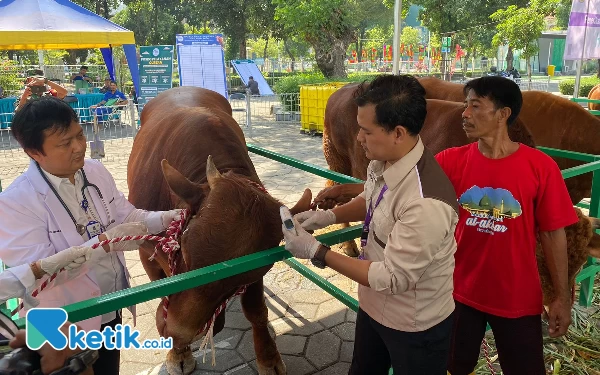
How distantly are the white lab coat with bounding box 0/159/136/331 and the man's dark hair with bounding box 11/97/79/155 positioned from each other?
4.9 inches

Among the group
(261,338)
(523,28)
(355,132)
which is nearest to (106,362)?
(261,338)

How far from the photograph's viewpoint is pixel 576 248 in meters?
2.33

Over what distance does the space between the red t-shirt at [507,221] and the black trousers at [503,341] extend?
0.06 meters

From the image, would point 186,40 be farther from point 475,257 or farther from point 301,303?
point 475,257

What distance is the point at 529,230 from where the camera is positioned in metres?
2.11

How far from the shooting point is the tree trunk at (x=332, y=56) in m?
18.1

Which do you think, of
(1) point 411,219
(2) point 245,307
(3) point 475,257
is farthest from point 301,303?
(1) point 411,219

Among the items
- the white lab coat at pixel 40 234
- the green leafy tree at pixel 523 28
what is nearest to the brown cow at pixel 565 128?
the white lab coat at pixel 40 234

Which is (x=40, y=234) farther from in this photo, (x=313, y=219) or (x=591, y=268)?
(x=591, y=268)

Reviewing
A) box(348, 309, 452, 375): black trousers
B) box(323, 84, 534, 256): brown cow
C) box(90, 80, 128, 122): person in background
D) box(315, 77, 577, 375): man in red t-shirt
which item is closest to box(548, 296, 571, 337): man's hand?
box(315, 77, 577, 375): man in red t-shirt

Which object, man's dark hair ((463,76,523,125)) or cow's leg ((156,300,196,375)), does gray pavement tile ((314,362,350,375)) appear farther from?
man's dark hair ((463,76,523,125))

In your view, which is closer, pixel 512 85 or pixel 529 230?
pixel 529 230

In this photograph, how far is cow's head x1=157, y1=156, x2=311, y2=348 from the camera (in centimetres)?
195

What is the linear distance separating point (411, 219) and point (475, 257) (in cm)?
82
